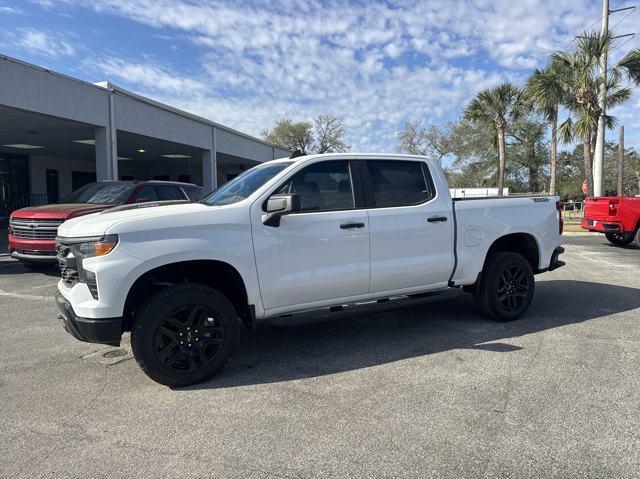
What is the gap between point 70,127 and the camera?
1620 centimetres

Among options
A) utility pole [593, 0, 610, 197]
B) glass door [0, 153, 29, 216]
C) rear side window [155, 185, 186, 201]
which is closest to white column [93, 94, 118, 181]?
rear side window [155, 185, 186, 201]

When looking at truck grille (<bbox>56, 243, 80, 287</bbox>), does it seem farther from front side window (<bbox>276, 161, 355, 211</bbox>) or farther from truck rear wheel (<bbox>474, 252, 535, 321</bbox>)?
truck rear wheel (<bbox>474, 252, 535, 321</bbox>)

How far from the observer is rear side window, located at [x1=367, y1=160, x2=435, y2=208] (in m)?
4.85

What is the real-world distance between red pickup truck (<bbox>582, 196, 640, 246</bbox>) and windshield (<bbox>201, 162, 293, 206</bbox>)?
1155cm

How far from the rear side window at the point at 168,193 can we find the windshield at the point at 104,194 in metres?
0.55

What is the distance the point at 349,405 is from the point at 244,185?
2.36 m

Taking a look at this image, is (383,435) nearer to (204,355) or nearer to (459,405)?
(459,405)

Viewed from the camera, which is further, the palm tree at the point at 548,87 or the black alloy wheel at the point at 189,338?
the palm tree at the point at 548,87

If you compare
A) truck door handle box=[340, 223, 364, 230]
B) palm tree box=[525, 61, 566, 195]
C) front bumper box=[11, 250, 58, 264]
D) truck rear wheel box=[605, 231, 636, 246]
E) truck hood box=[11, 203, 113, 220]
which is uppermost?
palm tree box=[525, 61, 566, 195]

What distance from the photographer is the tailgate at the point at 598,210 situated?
12.8 metres

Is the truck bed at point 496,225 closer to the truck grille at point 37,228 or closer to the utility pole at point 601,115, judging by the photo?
the truck grille at point 37,228

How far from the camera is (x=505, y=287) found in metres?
5.66

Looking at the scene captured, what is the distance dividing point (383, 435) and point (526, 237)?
3.81m

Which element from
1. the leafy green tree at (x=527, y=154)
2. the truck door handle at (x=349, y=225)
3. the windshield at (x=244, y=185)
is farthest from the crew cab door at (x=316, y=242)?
the leafy green tree at (x=527, y=154)
